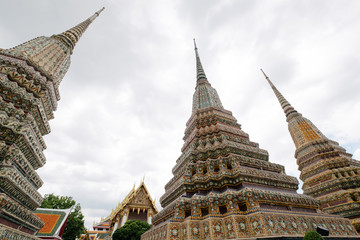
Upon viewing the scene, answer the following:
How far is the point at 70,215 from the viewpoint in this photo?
22828mm

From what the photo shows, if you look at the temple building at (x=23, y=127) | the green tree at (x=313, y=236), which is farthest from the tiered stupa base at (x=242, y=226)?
the temple building at (x=23, y=127)

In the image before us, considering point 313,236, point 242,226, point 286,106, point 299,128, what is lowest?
point 313,236

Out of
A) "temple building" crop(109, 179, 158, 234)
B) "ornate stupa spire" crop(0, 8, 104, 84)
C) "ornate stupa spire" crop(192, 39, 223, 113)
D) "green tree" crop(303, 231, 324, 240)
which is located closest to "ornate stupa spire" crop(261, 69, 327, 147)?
"ornate stupa spire" crop(192, 39, 223, 113)

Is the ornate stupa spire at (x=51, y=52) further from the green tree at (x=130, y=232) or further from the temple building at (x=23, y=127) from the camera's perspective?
the green tree at (x=130, y=232)

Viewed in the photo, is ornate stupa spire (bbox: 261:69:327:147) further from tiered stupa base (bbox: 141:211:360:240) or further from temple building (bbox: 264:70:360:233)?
tiered stupa base (bbox: 141:211:360:240)

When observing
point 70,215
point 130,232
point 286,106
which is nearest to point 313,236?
point 130,232

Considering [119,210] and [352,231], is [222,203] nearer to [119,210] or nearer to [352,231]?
[352,231]

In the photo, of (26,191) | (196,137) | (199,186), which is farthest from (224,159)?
(26,191)

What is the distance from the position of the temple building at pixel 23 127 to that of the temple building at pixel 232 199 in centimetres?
533

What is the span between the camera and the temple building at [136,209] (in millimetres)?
30297

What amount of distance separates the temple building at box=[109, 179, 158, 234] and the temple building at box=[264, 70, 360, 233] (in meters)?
23.9

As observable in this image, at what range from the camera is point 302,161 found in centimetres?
1817

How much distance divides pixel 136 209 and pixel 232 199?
28.1m

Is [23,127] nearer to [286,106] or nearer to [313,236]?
[313,236]
